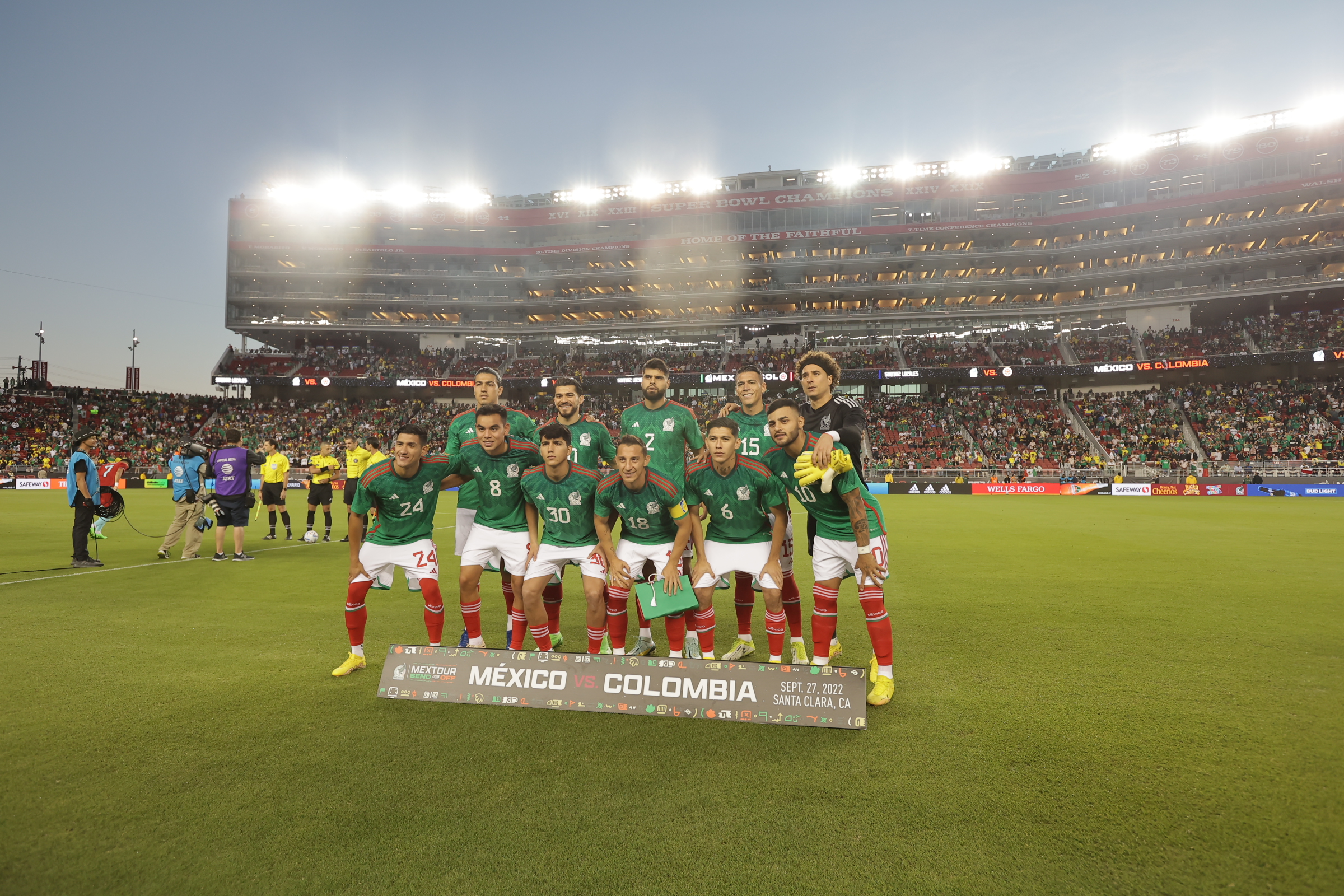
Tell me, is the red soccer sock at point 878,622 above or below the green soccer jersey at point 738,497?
below

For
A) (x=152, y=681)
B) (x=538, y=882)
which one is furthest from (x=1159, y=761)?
(x=152, y=681)

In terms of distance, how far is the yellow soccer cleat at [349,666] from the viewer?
16.6 ft

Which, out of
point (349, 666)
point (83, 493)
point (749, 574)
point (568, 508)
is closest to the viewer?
point (349, 666)

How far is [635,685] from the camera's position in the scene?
4.25m

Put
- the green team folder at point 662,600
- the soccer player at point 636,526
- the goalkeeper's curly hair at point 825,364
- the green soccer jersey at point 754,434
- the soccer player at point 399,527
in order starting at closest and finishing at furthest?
the green team folder at point 662,600
the soccer player at point 636,526
the goalkeeper's curly hair at point 825,364
the soccer player at point 399,527
the green soccer jersey at point 754,434

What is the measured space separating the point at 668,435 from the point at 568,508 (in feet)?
4.42

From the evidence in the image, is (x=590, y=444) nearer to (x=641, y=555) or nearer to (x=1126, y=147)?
(x=641, y=555)

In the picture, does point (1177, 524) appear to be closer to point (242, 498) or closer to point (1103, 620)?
point (1103, 620)

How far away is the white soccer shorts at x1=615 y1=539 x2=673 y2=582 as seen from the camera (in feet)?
17.3

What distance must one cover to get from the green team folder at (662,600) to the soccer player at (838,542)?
0.95 meters

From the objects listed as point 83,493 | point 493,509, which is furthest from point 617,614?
point 83,493

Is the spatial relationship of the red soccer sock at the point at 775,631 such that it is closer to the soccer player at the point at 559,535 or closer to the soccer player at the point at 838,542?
the soccer player at the point at 838,542

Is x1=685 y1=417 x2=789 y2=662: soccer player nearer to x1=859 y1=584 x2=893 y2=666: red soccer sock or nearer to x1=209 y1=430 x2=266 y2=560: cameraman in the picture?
x1=859 y1=584 x2=893 y2=666: red soccer sock

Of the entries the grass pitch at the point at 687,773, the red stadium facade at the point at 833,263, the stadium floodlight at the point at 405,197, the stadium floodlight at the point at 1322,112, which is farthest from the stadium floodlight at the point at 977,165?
the grass pitch at the point at 687,773
